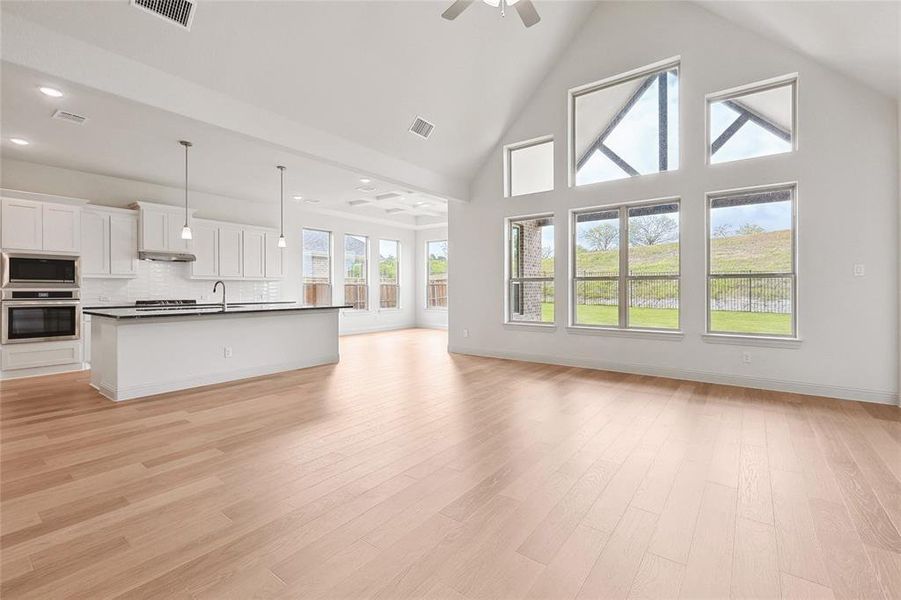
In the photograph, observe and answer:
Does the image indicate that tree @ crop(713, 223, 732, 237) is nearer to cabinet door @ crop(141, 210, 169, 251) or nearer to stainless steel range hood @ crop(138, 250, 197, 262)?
stainless steel range hood @ crop(138, 250, 197, 262)

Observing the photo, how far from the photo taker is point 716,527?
1991 millimetres

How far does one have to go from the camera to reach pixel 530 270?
6730mm

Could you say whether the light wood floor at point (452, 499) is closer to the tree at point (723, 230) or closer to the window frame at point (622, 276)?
the window frame at point (622, 276)

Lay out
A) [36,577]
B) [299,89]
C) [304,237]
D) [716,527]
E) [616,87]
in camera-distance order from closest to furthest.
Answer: [36,577] → [716,527] → [299,89] → [616,87] → [304,237]

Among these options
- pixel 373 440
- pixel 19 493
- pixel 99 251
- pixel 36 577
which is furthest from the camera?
pixel 99 251

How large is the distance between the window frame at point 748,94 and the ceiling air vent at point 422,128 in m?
3.51

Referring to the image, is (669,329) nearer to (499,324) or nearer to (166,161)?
(499,324)

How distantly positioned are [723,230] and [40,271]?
9063 mm

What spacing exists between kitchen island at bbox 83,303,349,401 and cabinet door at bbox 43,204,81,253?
1.56 m

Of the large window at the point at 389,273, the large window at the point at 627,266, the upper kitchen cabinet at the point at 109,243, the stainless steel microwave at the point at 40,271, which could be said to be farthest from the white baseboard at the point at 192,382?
the large window at the point at 389,273

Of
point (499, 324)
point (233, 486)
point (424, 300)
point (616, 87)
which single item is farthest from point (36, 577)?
point (424, 300)

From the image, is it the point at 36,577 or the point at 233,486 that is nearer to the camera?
the point at 36,577

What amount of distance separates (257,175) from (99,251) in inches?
105

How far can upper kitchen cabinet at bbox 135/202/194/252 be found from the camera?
670 cm
